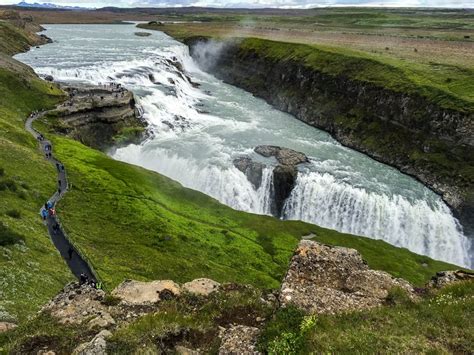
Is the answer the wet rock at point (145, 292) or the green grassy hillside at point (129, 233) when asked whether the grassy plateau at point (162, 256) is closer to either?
the green grassy hillside at point (129, 233)

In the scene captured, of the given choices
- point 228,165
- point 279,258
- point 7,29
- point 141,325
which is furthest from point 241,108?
point 7,29

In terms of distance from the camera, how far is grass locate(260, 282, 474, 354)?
1364 centimetres

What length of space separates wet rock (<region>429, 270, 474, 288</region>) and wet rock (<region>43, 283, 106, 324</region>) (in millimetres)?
15279

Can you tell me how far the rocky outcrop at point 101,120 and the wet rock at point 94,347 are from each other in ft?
208

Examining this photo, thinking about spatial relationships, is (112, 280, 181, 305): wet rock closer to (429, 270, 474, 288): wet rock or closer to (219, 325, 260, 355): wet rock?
(219, 325, 260, 355): wet rock

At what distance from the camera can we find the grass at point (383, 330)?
44.8 feet

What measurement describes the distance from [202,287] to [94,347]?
22.0 feet

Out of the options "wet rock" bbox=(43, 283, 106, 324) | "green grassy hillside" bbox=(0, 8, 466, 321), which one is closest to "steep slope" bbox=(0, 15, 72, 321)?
"green grassy hillside" bbox=(0, 8, 466, 321)

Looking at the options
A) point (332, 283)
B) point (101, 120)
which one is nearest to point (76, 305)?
point (332, 283)

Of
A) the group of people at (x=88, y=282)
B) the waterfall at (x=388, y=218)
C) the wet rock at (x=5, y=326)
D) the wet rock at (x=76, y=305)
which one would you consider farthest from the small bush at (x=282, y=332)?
the waterfall at (x=388, y=218)

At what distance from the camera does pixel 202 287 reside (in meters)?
20.1

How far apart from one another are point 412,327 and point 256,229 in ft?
129

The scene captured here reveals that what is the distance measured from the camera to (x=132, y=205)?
51406 millimetres

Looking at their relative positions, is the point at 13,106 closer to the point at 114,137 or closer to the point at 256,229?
the point at 114,137
